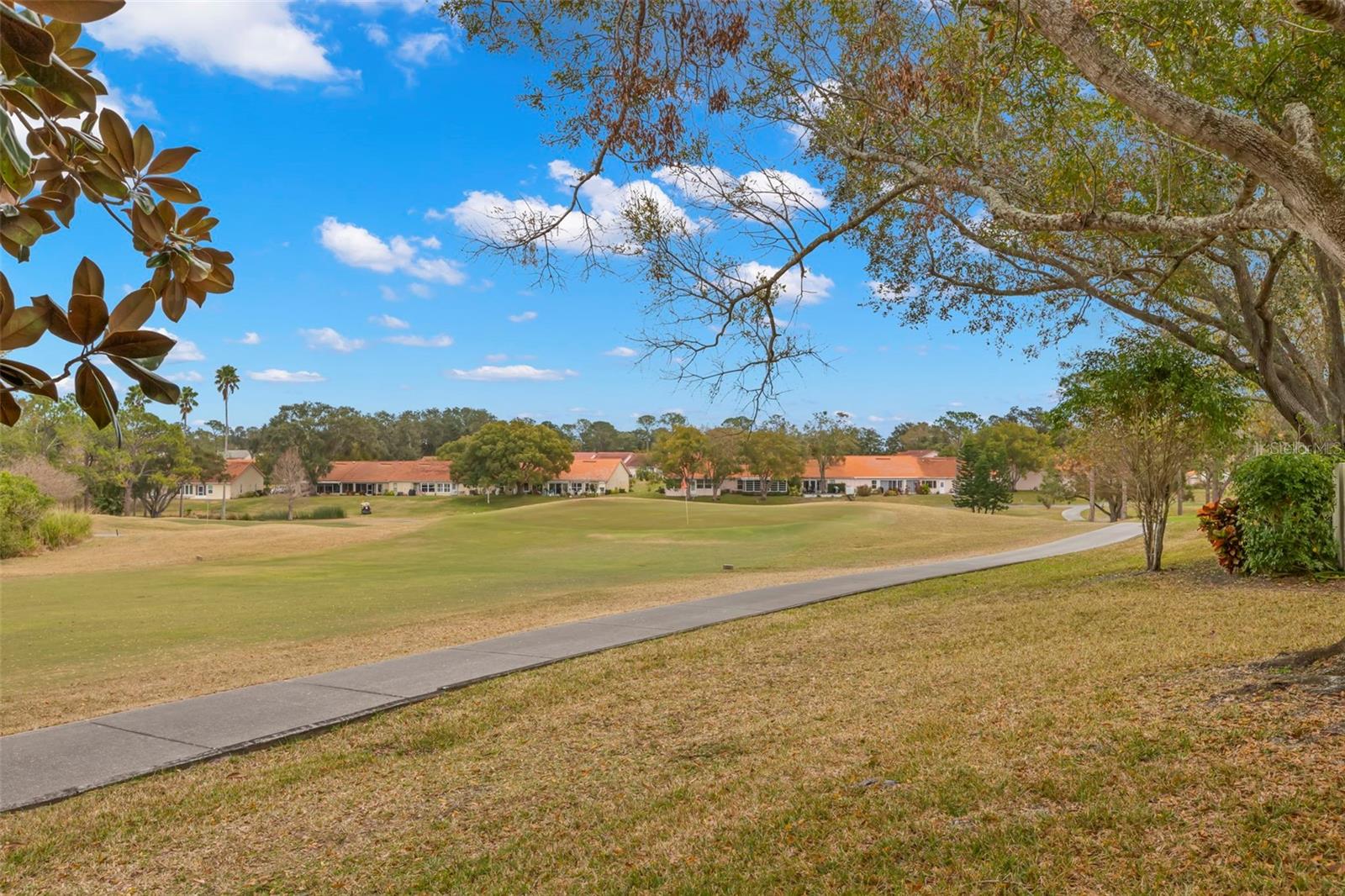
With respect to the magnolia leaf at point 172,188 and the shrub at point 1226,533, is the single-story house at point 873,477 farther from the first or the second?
the magnolia leaf at point 172,188

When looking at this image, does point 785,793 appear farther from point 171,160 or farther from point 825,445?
point 825,445

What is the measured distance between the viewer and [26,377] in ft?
4.50

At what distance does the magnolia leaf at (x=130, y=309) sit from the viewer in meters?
1.37

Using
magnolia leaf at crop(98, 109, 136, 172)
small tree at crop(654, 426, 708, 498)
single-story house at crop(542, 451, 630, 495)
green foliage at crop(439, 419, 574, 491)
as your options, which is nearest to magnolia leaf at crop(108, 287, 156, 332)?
magnolia leaf at crop(98, 109, 136, 172)

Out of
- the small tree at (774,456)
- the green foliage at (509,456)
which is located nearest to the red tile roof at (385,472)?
the green foliage at (509,456)

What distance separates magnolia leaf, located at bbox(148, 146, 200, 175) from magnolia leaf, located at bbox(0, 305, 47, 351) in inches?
20.3

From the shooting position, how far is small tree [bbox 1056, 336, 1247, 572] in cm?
1405

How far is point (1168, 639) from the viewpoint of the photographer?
8.62 meters

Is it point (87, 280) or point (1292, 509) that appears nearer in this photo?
point (87, 280)

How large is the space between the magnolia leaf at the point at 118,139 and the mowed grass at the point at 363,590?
8.57m

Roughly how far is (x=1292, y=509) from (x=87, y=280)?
15.0 m

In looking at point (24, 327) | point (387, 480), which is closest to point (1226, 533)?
point (24, 327)

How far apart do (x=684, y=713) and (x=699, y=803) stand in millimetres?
2164

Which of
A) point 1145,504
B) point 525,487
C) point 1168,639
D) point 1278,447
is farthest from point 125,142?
point 525,487
